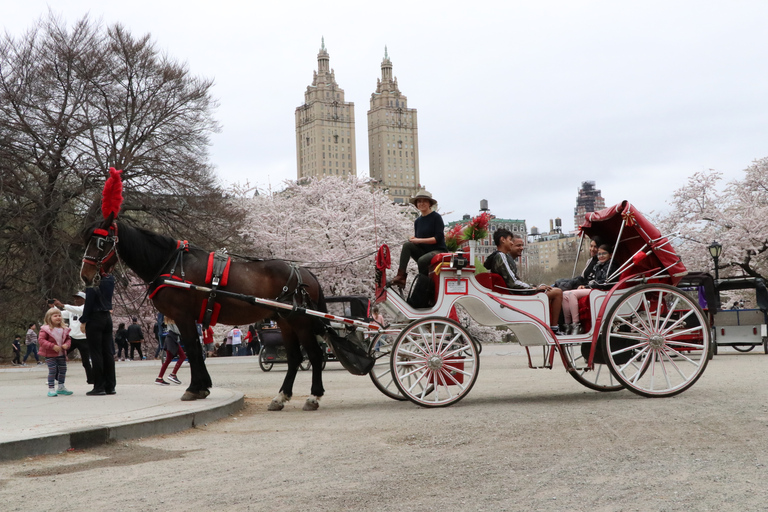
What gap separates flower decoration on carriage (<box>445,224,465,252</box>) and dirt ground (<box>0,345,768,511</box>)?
2.20 meters

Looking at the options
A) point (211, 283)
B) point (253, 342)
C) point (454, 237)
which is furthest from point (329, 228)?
point (211, 283)

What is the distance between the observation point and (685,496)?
4.40 metres

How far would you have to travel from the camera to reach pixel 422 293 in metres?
9.88

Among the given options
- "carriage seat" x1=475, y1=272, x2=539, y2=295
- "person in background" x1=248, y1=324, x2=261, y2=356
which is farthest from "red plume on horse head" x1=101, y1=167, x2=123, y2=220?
"person in background" x1=248, y1=324, x2=261, y2=356

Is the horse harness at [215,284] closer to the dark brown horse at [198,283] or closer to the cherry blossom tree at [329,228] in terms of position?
the dark brown horse at [198,283]

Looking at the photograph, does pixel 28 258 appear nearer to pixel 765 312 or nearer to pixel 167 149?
pixel 167 149

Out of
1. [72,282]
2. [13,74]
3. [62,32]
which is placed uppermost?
[62,32]

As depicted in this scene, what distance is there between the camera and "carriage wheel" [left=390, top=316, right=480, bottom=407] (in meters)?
9.01

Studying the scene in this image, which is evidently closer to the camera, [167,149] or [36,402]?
[36,402]

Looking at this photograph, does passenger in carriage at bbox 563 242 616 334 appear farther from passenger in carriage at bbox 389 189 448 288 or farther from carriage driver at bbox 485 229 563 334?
passenger in carriage at bbox 389 189 448 288

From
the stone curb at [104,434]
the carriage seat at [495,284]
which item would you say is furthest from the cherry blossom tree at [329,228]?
the stone curb at [104,434]

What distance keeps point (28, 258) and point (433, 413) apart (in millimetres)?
23851

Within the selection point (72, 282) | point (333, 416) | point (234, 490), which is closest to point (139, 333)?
point (72, 282)

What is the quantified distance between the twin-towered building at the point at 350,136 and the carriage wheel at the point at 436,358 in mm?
153493
